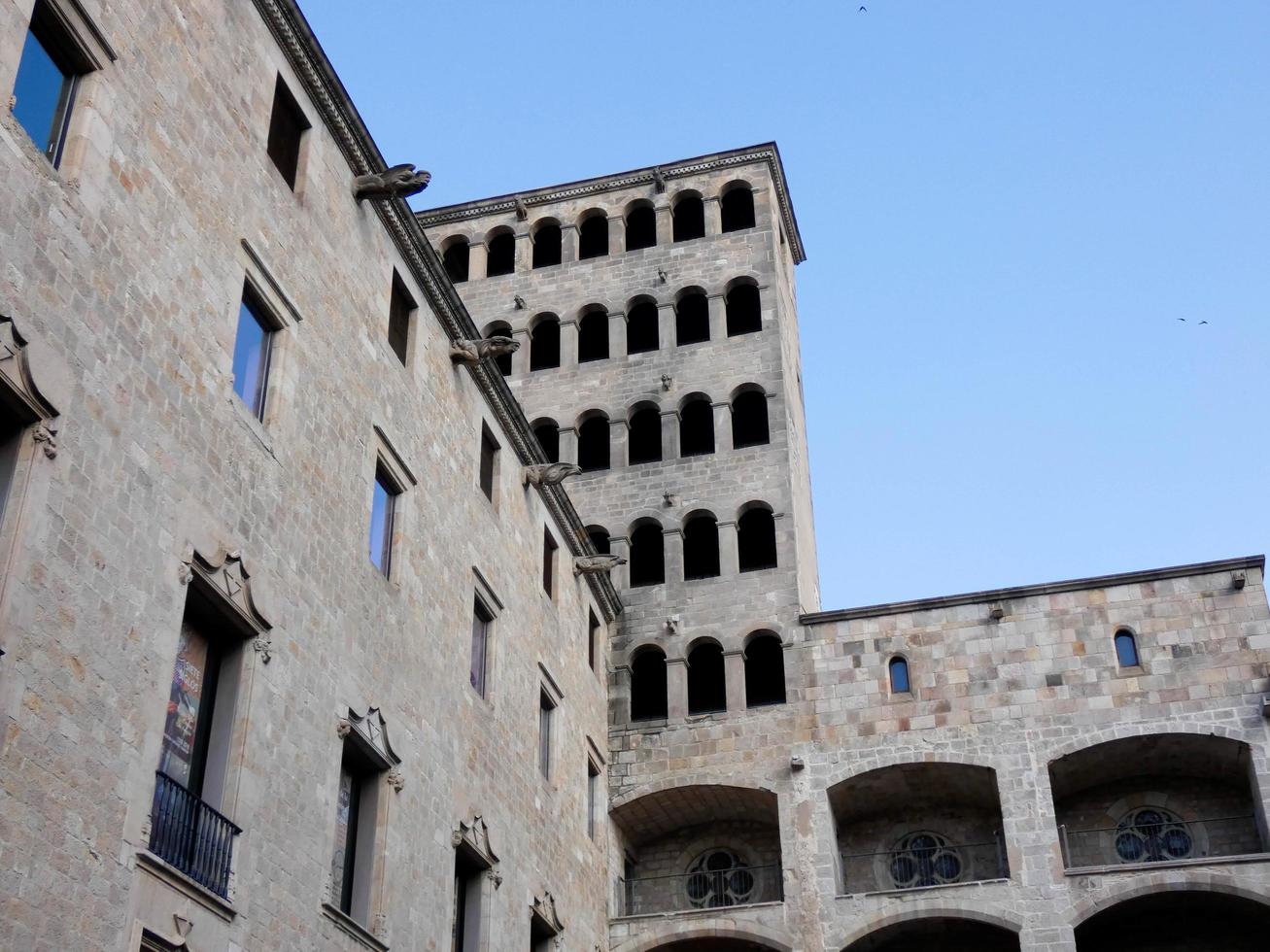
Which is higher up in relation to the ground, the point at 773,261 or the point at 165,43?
the point at 773,261

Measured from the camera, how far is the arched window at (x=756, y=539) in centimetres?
3156

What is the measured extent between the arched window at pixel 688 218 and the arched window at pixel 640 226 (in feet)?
1.85

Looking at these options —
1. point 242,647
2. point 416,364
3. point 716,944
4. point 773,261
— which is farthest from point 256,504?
point 773,261

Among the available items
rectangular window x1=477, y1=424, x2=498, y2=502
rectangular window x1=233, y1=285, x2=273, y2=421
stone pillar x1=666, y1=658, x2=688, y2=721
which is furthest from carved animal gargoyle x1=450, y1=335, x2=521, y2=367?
stone pillar x1=666, y1=658, x2=688, y2=721

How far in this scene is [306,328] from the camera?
57.2 ft

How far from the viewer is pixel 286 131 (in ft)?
59.7

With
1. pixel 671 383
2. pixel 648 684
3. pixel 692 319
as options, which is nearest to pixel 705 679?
pixel 648 684

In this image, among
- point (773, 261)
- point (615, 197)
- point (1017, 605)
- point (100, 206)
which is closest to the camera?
point (100, 206)

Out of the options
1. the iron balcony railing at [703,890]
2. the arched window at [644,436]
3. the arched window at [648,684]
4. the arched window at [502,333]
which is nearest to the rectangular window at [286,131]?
the arched window at [648,684]

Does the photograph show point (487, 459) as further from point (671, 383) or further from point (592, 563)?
point (671, 383)

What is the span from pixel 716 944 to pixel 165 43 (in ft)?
63.8

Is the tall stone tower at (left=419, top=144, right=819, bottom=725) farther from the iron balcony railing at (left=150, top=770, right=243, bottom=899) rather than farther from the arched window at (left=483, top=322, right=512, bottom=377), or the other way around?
the iron balcony railing at (left=150, top=770, right=243, bottom=899)

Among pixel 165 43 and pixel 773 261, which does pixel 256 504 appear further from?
pixel 773 261

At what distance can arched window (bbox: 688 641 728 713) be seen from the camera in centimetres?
3056
